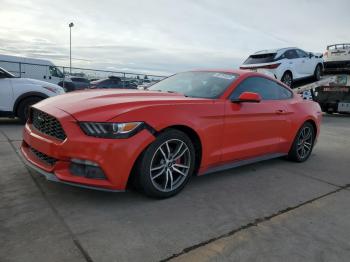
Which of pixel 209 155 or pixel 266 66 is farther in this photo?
pixel 266 66

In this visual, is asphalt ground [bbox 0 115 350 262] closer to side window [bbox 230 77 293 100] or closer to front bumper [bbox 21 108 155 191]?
front bumper [bbox 21 108 155 191]

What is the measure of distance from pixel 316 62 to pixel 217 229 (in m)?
13.0

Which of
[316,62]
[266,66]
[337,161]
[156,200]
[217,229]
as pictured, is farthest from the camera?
[316,62]

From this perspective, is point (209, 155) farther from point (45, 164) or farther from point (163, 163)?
point (45, 164)

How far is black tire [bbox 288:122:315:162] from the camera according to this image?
19.0ft

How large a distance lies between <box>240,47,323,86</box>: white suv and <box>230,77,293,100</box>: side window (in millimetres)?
6575

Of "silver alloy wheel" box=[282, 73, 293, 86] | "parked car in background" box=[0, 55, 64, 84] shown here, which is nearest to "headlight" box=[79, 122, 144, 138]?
"silver alloy wheel" box=[282, 73, 293, 86]

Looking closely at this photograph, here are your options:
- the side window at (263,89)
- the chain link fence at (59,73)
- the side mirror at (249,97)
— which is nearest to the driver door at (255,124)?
the side window at (263,89)

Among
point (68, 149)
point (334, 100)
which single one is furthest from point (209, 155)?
point (334, 100)

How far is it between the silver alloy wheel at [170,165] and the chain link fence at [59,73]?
42.1ft

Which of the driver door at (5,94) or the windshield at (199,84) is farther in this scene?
the driver door at (5,94)

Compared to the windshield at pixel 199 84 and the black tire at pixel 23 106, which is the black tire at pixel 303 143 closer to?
the windshield at pixel 199 84

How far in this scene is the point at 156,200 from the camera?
3.74 meters

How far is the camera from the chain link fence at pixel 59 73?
62.4 ft
